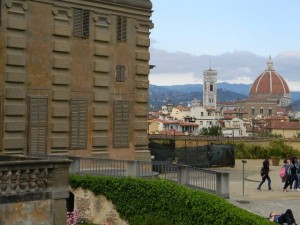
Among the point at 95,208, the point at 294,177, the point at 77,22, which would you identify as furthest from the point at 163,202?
the point at 294,177

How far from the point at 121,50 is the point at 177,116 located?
14164 centimetres

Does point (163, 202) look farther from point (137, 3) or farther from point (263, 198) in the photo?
point (137, 3)

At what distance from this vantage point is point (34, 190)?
13.7m

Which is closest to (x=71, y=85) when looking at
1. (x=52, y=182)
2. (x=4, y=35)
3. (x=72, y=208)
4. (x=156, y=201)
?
(x=4, y=35)

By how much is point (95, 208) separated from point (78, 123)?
200 inches

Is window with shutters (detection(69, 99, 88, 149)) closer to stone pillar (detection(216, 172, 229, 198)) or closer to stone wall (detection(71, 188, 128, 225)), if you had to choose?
stone wall (detection(71, 188, 128, 225))

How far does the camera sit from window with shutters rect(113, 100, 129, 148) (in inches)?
989

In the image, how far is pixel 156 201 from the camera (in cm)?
1856

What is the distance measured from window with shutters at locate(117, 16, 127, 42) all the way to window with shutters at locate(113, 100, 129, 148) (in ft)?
8.56

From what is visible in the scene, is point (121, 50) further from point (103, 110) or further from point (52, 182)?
point (52, 182)

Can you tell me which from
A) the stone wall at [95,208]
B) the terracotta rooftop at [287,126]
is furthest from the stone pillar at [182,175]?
the terracotta rooftop at [287,126]

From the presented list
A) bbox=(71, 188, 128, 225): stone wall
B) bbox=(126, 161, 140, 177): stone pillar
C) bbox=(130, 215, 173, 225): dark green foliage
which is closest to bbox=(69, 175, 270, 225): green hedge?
bbox=(130, 215, 173, 225): dark green foliage

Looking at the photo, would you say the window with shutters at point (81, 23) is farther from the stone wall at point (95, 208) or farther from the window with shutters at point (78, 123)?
the stone wall at point (95, 208)

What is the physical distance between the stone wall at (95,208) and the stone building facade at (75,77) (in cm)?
335
